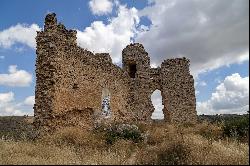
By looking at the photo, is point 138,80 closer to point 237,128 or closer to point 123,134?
point 123,134

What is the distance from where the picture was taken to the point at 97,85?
18.0m

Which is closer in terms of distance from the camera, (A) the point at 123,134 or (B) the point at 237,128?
(B) the point at 237,128

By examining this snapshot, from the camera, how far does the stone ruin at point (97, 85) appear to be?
14.6 m

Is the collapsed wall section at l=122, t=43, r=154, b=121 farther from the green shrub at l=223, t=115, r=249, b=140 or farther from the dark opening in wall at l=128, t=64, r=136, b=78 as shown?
the green shrub at l=223, t=115, r=249, b=140

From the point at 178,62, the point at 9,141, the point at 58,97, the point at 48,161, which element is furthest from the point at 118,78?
the point at 48,161

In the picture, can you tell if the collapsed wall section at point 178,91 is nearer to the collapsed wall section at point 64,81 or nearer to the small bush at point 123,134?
the collapsed wall section at point 64,81

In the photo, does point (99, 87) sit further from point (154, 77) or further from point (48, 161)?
point (48, 161)

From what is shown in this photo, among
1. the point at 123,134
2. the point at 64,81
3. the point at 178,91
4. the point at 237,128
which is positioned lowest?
the point at 123,134

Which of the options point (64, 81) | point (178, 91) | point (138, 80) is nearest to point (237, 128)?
point (64, 81)

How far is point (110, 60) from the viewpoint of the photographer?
65.0 ft

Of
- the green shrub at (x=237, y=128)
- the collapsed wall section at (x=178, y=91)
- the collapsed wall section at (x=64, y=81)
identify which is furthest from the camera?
the collapsed wall section at (x=178, y=91)

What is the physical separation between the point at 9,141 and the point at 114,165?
551 centimetres

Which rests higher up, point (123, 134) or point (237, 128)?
point (237, 128)

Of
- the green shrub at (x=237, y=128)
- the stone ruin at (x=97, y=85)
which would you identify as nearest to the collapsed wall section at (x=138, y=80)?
the stone ruin at (x=97, y=85)
